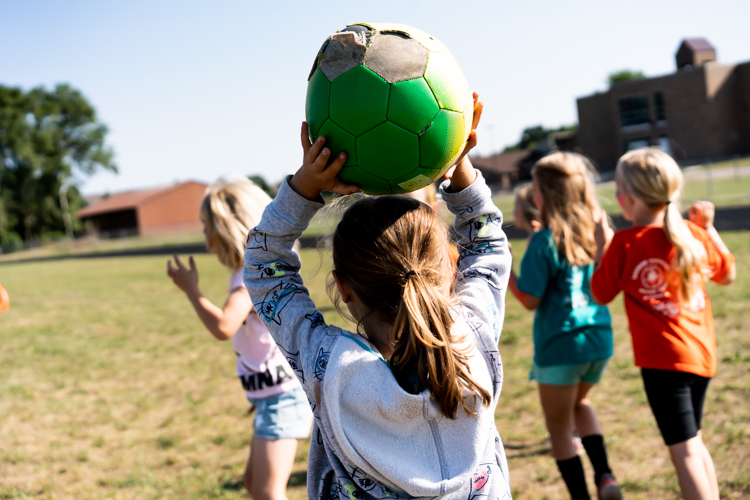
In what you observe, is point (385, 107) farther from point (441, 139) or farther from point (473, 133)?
point (473, 133)

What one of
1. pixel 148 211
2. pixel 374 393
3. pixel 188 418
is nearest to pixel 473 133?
pixel 374 393

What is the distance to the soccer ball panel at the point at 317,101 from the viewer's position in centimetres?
168

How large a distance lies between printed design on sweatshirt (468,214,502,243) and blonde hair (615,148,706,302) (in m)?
1.36

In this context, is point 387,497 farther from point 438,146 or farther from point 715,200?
point 715,200

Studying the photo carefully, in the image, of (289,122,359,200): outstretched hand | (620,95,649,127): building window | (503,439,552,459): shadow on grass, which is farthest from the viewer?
(620,95,649,127): building window

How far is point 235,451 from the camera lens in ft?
15.9

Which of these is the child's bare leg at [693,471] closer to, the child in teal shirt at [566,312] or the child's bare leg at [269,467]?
the child in teal shirt at [566,312]

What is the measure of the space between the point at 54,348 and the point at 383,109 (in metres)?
9.15

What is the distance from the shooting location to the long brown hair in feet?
4.93

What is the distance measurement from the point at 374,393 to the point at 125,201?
67.5 metres

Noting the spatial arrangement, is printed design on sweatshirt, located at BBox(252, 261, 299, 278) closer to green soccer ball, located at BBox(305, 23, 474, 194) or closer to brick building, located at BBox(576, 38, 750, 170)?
green soccer ball, located at BBox(305, 23, 474, 194)

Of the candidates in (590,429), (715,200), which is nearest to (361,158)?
(590,429)

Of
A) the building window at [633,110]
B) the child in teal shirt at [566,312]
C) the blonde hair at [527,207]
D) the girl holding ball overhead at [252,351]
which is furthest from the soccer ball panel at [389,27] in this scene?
the building window at [633,110]

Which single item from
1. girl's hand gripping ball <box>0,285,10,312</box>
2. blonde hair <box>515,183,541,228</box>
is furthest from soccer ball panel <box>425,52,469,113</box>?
girl's hand gripping ball <box>0,285,10,312</box>
